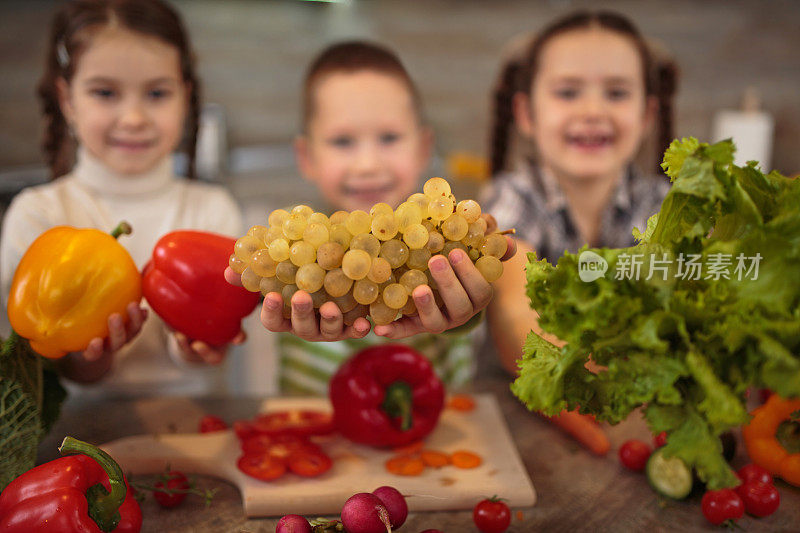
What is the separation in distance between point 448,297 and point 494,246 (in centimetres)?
9

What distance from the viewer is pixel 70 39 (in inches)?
46.5

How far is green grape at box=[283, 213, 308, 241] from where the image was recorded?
0.72 meters

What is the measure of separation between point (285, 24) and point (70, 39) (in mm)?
1149

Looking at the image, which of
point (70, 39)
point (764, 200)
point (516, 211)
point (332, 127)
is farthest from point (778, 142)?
point (70, 39)

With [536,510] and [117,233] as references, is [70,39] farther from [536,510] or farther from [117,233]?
[536,510]

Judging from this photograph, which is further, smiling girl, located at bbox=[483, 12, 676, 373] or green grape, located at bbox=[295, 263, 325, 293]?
smiling girl, located at bbox=[483, 12, 676, 373]

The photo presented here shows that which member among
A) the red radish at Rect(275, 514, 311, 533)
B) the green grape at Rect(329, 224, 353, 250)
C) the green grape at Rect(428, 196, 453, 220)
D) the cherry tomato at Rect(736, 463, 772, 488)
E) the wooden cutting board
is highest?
the green grape at Rect(428, 196, 453, 220)

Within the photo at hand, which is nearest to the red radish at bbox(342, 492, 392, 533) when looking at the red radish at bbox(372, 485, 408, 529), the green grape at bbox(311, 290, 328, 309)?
the red radish at bbox(372, 485, 408, 529)

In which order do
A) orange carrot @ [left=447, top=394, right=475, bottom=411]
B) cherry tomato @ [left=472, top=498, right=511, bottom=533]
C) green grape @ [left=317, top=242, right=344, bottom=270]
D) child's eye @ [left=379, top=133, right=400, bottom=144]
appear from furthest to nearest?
child's eye @ [left=379, top=133, right=400, bottom=144]
orange carrot @ [left=447, top=394, right=475, bottom=411]
cherry tomato @ [left=472, top=498, right=511, bottom=533]
green grape @ [left=317, top=242, right=344, bottom=270]

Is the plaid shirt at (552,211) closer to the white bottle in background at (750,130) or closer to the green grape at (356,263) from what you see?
the white bottle in background at (750,130)

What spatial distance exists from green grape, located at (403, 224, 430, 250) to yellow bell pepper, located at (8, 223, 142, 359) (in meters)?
0.45

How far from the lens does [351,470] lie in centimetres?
96

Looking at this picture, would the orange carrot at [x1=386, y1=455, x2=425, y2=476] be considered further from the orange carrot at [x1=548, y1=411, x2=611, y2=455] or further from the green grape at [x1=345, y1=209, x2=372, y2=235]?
the green grape at [x1=345, y1=209, x2=372, y2=235]

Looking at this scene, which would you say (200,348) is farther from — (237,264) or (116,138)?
(116,138)
